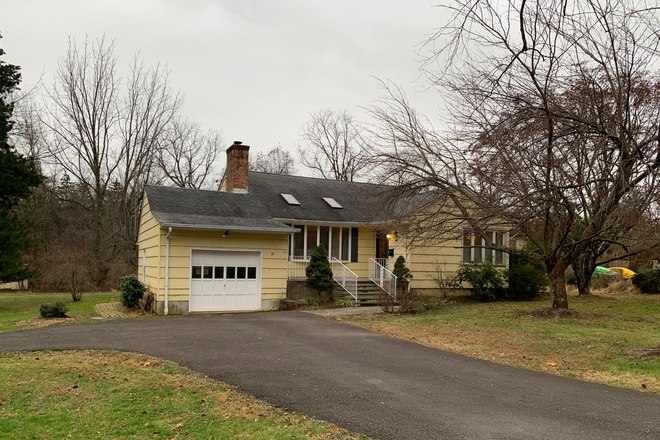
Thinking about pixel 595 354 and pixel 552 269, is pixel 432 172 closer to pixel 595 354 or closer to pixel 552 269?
pixel 552 269

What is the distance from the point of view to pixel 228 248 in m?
16.9

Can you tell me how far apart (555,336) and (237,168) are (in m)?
13.9

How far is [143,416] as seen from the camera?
215 inches

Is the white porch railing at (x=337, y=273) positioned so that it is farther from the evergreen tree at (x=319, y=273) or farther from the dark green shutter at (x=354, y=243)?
the dark green shutter at (x=354, y=243)

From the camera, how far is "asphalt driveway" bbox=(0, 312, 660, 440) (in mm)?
5285

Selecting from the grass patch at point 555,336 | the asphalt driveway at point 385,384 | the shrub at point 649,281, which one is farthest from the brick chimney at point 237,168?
the shrub at point 649,281

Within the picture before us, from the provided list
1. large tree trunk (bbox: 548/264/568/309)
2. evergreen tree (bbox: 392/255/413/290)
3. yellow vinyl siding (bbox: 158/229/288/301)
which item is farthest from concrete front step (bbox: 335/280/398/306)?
large tree trunk (bbox: 548/264/568/309)

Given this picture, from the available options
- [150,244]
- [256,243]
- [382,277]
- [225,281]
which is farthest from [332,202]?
[150,244]

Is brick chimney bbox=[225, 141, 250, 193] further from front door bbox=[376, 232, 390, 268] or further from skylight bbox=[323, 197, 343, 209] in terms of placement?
front door bbox=[376, 232, 390, 268]

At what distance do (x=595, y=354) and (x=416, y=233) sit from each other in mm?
6451

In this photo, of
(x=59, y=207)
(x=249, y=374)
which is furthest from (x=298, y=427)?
(x=59, y=207)

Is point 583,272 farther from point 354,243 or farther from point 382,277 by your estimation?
point 354,243

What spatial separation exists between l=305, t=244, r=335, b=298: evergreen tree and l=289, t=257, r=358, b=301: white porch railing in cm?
58

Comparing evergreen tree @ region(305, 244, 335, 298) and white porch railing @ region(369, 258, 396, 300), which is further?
white porch railing @ region(369, 258, 396, 300)
